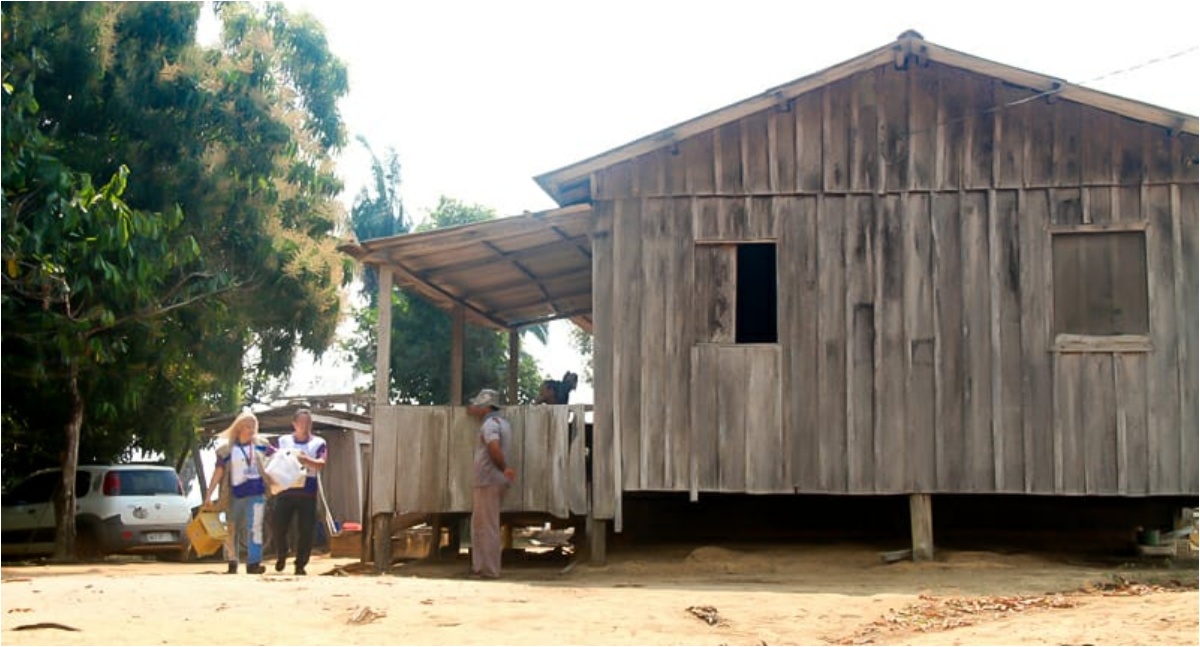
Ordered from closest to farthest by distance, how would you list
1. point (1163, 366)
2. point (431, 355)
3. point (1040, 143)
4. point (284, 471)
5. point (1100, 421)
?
point (284, 471) → point (1163, 366) → point (1100, 421) → point (1040, 143) → point (431, 355)

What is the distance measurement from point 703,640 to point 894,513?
26.1ft

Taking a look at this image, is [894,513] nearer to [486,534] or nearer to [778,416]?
[778,416]

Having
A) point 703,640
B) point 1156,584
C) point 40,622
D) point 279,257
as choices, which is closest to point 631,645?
point 703,640

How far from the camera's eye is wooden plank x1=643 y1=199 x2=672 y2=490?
1519cm

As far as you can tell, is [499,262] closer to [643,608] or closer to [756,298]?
[756,298]

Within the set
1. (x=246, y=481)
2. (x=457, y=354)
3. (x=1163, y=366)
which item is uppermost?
(x=457, y=354)

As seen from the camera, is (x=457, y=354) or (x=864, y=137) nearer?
(x=864, y=137)

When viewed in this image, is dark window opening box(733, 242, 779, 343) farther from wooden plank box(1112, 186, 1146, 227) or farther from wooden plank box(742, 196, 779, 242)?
wooden plank box(1112, 186, 1146, 227)

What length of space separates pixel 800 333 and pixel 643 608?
503cm

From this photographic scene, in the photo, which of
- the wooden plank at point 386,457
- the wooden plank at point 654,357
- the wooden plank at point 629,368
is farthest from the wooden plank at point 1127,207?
the wooden plank at point 386,457

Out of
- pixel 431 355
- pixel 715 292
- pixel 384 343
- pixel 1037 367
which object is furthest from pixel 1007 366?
pixel 431 355

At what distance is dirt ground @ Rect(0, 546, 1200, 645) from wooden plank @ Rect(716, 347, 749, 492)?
3.62ft

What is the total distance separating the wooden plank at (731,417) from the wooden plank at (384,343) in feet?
11.6

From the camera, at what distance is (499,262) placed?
17.2 meters
